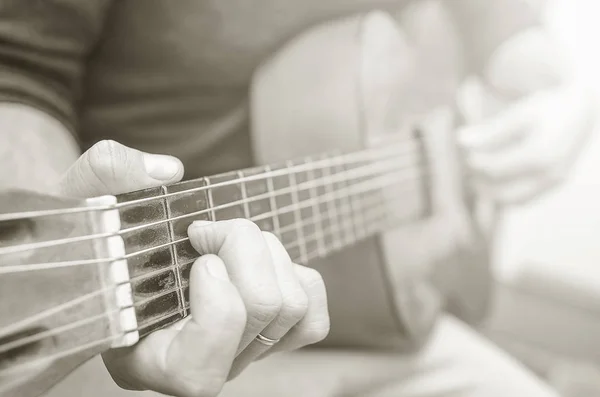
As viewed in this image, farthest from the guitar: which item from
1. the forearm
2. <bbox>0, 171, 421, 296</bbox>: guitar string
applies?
the forearm

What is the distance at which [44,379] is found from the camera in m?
0.24

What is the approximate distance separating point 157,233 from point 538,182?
0.62m

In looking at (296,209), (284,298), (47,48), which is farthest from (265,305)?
(47,48)

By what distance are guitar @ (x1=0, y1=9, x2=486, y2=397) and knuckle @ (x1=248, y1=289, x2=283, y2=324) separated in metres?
0.04

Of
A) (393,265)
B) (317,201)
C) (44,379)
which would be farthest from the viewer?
(393,265)

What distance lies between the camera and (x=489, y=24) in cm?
75

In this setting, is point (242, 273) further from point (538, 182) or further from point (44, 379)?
point (538, 182)

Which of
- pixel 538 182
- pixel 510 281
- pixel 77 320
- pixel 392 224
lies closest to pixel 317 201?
pixel 392 224

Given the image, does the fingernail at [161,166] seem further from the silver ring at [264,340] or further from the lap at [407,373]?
the lap at [407,373]

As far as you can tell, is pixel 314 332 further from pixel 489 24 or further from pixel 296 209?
pixel 489 24

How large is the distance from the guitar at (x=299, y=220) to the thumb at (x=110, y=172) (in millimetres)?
12

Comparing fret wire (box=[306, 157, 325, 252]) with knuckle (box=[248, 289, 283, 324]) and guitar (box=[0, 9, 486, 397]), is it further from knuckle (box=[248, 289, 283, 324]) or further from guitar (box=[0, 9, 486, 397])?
knuckle (box=[248, 289, 283, 324])

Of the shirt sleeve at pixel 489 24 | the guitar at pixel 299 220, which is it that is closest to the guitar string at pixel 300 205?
the guitar at pixel 299 220

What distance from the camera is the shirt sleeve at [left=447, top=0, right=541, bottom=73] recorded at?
743mm
